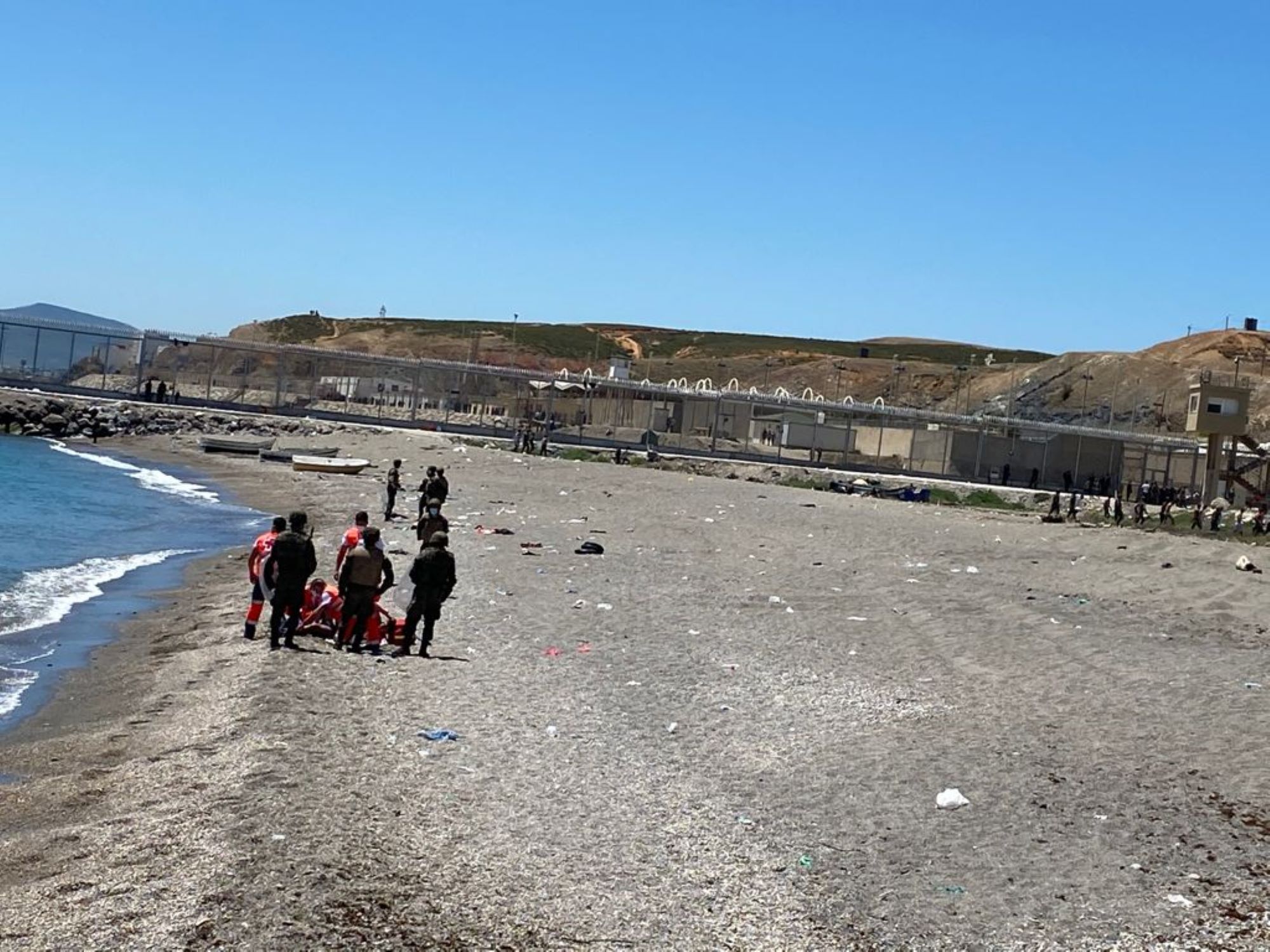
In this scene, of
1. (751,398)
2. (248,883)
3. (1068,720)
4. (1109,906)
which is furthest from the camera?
(751,398)

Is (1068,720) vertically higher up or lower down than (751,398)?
lower down

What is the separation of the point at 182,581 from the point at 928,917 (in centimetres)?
1675

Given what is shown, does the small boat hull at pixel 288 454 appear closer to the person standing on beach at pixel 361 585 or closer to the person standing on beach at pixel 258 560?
the person standing on beach at pixel 258 560

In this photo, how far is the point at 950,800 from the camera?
30.7ft

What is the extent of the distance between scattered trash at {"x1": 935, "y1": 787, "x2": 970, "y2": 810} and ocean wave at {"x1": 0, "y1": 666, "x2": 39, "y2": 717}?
298 inches

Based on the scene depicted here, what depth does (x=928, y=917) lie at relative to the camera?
7.22m

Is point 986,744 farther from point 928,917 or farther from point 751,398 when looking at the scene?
point 751,398

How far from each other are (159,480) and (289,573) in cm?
3256

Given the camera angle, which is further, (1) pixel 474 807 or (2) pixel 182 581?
(2) pixel 182 581

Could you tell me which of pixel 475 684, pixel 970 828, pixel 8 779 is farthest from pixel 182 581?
pixel 970 828

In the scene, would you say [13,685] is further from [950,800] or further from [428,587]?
[950,800]

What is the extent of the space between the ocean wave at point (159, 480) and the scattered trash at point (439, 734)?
28814mm

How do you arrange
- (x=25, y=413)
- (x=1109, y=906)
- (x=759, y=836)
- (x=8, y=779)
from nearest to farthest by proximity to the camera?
(x=1109, y=906)
(x=759, y=836)
(x=8, y=779)
(x=25, y=413)

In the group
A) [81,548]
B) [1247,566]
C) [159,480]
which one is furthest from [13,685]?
[159,480]
